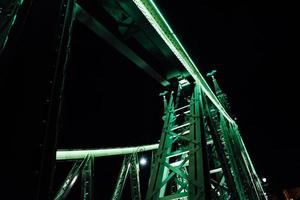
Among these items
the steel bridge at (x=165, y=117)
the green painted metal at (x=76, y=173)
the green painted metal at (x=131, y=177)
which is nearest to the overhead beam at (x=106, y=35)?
the steel bridge at (x=165, y=117)

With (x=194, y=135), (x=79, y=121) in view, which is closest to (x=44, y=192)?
(x=194, y=135)

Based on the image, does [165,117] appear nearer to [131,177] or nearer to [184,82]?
[184,82]

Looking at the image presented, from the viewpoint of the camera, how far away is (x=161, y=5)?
6.95 m

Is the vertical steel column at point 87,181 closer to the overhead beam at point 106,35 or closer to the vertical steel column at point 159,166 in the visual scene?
the vertical steel column at point 159,166

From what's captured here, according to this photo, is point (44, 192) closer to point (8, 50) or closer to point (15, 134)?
point (15, 134)

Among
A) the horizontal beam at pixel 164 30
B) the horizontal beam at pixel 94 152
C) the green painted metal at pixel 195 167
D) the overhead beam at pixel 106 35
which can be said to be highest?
the overhead beam at pixel 106 35

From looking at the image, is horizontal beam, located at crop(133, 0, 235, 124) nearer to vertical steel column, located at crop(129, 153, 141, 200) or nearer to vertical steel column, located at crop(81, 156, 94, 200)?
vertical steel column, located at crop(129, 153, 141, 200)

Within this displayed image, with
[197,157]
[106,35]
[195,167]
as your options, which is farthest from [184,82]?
[195,167]

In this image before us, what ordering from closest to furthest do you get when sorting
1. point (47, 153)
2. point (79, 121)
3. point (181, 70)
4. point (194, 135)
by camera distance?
1. point (47, 153)
2. point (194, 135)
3. point (181, 70)
4. point (79, 121)

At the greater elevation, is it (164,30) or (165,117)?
(164,30)

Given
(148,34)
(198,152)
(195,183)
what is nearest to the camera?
(195,183)

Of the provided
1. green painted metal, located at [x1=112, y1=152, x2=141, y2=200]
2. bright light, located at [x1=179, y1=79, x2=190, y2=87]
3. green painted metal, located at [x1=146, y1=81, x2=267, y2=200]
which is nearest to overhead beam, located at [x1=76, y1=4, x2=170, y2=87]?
bright light, located at [x1=179, y1=79, x2=190, y2=87]

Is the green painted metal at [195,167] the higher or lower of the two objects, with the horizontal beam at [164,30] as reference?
lower

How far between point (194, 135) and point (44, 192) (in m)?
3.03
